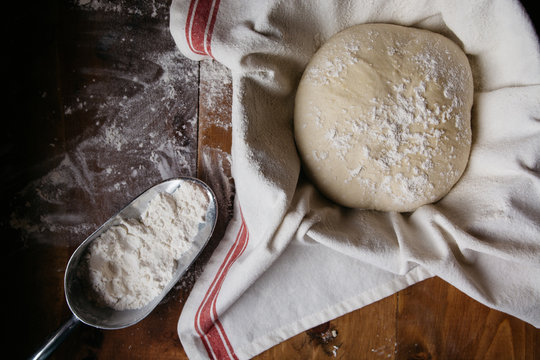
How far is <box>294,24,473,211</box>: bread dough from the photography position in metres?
0.54

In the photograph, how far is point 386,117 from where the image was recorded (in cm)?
53

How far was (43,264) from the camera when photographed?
0.67 m

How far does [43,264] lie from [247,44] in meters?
0.56

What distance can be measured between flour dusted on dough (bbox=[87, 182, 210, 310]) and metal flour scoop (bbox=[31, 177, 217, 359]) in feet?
0.03

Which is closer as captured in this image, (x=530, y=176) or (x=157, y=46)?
(x=530, y=176)

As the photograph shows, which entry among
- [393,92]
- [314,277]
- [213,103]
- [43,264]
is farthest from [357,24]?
[43,264]

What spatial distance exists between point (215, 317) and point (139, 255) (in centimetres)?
18

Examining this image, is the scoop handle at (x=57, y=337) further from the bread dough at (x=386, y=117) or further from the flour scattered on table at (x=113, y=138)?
the bread dough at (x=386, y=117)

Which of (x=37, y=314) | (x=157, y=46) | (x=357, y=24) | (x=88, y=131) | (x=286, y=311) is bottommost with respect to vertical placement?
(x=37, y=314)

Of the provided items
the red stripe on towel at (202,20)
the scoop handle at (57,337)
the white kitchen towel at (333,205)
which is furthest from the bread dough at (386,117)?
the scoop handle at (57,337)

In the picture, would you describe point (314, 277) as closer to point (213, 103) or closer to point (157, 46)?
point (213, 103)

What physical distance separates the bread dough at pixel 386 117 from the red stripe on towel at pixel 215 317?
202 mm

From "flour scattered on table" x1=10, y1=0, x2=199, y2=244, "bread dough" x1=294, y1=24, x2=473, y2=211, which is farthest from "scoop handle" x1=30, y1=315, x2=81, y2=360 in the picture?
"bread dough" x1=294, y1=24, x2=473, y2=211

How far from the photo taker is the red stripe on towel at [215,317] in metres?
0.62
